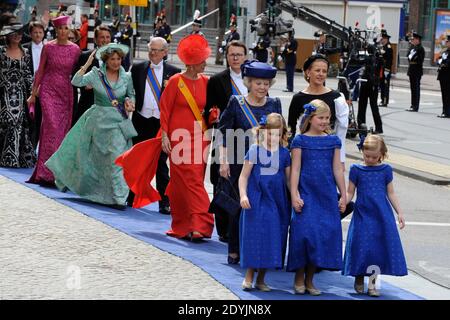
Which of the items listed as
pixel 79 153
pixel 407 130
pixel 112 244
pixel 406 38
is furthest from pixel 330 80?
pixel 112 244

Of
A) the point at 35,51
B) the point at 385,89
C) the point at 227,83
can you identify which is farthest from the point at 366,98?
the point at 227,83

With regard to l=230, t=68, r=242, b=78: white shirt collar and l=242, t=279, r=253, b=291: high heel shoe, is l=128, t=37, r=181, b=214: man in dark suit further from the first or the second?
l=242, t=279, r=253, b=291: high heel shoe

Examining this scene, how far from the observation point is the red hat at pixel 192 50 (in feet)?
36.9

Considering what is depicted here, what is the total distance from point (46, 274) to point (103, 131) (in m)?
4.21

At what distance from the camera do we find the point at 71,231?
10.9 metres

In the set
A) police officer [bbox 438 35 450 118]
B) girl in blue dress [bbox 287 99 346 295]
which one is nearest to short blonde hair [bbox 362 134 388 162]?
girl in blue dress [bbox 287 99 346 295]

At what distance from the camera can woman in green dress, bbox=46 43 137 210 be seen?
12.9 metres

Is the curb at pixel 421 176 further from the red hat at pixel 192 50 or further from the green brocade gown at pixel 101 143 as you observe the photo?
the red hat at pixel 192 50

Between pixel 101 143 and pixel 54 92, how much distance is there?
1.61 metres

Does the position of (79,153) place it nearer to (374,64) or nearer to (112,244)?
(112,244)

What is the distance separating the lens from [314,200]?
9016 mm

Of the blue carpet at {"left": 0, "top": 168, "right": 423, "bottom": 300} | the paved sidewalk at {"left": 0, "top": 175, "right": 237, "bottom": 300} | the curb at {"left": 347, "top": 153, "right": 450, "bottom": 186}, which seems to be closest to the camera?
the paved sidewalk at {"left": 0, "top": 175, "right": 237, "bottom": 300}

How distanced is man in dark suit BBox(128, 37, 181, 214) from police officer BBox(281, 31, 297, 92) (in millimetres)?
23971

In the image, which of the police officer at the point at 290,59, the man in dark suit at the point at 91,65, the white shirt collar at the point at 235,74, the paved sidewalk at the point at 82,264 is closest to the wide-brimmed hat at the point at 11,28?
the paved sidewalk at the point at 82,264
